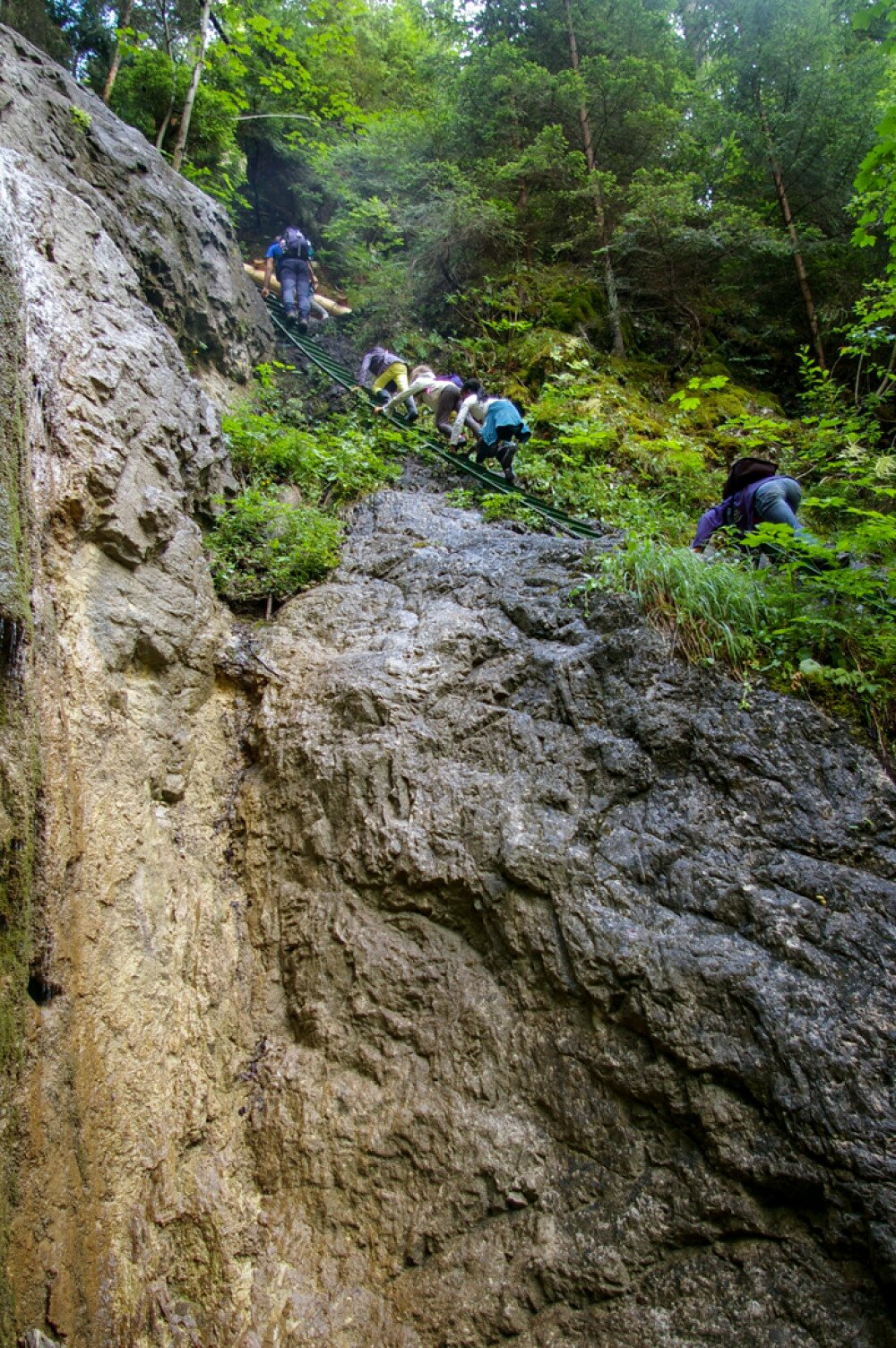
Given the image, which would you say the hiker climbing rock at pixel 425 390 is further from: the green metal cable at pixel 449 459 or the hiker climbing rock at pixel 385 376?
the green metal cable at pixel 449 459

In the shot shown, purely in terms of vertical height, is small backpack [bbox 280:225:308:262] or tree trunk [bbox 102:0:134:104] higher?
tree trunk [bbox 102:0:134:104]

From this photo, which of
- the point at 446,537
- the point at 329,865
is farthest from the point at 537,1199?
the point at 446,537

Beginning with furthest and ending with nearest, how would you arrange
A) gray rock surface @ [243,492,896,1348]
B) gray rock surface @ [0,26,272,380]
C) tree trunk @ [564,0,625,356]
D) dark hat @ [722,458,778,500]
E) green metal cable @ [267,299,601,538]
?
1. tree trunk @ [564,0,625,356]
2. green metal cable @ [267,299,601,538]
3. gray rock surface @ [0,26,272,380]
4. dark hat @ [722,458,778,500]
5. gray rock surface @ [243,492,896,1348]

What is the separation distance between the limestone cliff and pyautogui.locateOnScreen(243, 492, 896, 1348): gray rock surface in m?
0.01

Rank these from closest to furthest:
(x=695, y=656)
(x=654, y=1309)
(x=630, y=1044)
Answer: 1. (x=654, y=1309)
2. (x=630, y=1044)
3. (x=695, y=656)

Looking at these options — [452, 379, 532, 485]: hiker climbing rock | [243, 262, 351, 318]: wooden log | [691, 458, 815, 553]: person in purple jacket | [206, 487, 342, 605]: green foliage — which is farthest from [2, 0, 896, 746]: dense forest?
[206, 487, 342, 605]: green foliage

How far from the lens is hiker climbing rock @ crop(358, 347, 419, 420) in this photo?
9977mm

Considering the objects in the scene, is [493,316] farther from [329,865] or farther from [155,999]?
[155,999]

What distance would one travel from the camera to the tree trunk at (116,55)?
10857 mm

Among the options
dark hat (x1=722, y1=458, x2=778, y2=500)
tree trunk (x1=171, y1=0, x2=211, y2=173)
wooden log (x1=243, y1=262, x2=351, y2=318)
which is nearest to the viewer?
dark hat (x1=722, y1=458, x2=778, y2=500)

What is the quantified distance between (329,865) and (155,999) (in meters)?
1.05

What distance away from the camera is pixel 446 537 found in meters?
6.34

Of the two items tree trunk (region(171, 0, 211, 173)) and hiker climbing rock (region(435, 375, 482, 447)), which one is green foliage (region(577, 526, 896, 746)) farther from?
tree trunk (region(171, 0, 211, 173))

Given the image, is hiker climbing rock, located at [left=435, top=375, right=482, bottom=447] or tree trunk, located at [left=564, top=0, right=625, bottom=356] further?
tree trunk, located at [left=564, top=0, right=625, bottom=356]
